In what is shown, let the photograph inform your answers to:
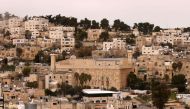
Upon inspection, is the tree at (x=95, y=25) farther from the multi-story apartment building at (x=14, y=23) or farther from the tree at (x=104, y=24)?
the multi-story apartment building at (x=14, y=23)

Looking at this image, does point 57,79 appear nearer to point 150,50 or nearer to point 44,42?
point 150,50

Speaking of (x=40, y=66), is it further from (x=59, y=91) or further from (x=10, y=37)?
(x=10, y=37)

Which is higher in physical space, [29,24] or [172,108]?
[29,24]

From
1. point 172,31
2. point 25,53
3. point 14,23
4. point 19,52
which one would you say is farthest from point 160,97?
point 14,23

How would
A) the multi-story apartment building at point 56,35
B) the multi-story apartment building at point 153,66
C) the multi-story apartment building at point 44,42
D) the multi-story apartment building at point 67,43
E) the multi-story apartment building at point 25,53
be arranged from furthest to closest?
the multi-story apartment building at point 56,35 → the multi-story apartment building at point 44,42 → the multi-story apartment building at point 67,43 → the multi-story apartment building at point 25,53 → the multi-story apartment building at point 153,66

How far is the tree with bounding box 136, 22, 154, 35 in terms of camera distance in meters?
50.5

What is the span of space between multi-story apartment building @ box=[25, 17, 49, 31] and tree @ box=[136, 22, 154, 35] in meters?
6.77

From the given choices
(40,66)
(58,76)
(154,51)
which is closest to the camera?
(58,76)

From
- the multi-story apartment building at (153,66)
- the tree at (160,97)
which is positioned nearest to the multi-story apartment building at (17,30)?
the multi-story apartment building at (153,66)

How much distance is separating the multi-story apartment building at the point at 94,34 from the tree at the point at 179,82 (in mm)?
14041

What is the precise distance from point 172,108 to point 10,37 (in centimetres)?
2277

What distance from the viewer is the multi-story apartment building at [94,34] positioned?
46844 millimetres

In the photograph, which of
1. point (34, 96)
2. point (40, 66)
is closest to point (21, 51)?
point (40, 66)

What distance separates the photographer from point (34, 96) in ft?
99.1
